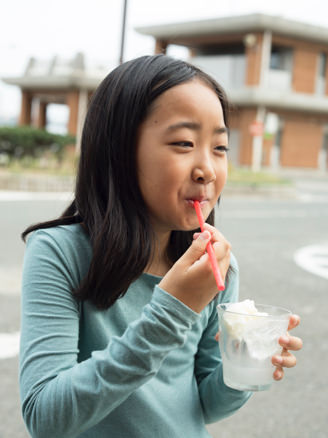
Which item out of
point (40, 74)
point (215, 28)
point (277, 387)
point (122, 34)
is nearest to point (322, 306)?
point (277, 387)

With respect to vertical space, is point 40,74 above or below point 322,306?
above

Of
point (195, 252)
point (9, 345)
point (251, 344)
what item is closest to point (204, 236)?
point (195, 252)

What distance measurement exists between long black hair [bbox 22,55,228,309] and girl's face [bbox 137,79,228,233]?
0.09 feet

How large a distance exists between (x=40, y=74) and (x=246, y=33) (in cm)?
1148

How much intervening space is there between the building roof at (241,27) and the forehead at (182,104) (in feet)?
85.4

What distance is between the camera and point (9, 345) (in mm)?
3521

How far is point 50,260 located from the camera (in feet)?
3.85

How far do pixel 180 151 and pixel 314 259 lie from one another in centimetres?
607

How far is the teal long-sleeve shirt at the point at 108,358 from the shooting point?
1012 mm

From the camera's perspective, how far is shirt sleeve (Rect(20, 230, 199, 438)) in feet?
3.29

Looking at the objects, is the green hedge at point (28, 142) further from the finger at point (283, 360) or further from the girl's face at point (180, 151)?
the finger at point (283, 360)

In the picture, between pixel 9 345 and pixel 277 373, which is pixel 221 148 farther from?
pixel 9 345

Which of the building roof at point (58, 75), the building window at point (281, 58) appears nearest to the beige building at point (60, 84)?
the building roof at point (58, 75)

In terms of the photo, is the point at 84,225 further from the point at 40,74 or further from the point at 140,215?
the point at 40,74
